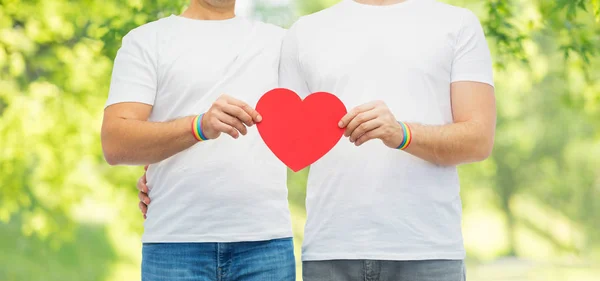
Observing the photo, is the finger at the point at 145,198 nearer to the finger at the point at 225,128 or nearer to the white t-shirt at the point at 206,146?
Answer: the white t-shirt at the point at 206,146

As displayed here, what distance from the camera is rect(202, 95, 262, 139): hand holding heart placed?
6.77ft

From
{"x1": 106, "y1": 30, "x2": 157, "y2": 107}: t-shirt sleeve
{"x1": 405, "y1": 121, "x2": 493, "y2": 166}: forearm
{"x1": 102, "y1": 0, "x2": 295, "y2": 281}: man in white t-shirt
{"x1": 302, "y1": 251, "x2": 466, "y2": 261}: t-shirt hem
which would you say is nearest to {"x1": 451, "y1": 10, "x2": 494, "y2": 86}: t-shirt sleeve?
{"x1": 405, "y1": 121, "x2": 493, "y2": 166}: forearm

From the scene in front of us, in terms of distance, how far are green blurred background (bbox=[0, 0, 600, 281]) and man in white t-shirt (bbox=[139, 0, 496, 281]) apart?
1274 mm

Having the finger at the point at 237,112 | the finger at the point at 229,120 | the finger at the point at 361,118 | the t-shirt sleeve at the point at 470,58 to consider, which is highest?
the t-shirt sleeve at the point at 470,58

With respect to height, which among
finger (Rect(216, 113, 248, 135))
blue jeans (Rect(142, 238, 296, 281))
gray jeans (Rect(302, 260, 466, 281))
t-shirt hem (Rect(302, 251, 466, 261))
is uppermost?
finger (Rect(216, 113, 248, 135))

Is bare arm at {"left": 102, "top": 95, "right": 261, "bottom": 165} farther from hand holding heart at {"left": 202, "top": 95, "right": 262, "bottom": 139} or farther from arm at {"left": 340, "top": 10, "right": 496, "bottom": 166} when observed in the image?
arm at {"left": 340, "top": 10, "right": 496, "bottom": 166}

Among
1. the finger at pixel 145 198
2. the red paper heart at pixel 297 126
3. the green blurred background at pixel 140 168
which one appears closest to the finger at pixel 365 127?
the red paper heart at pixel 297 126

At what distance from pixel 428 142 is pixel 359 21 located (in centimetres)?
44

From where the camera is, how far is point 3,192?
266 inches

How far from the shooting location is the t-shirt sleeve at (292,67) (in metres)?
2.33

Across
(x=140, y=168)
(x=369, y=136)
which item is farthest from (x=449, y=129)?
(x=140, y=168)

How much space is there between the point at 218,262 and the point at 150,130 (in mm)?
452

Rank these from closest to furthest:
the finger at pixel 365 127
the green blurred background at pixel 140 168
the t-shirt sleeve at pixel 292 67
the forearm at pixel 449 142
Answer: the finger at pixel 365 127, the forearm at pixel 449 142, the t-shirt sleeve at pixel 292 67, the green blurred background at pixel 140 168

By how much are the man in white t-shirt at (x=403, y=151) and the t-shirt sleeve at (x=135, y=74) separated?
1.72ft
